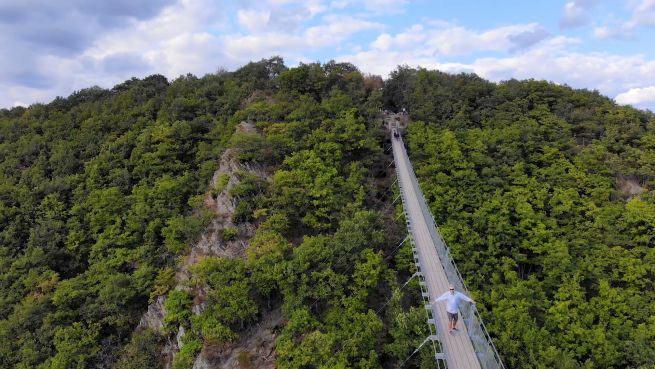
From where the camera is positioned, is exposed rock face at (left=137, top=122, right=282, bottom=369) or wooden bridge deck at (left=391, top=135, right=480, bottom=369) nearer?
wooden bridge deck at (left=391, top=135, right=480, bottom=369)

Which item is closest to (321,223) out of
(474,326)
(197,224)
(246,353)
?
(197,224)

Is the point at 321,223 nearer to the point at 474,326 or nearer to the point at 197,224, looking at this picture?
the point at 197,224

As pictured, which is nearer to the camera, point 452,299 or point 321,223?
point 452,299

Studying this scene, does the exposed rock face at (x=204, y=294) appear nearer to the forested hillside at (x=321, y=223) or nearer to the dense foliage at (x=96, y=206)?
the forested hillside at (x=321, y=223)

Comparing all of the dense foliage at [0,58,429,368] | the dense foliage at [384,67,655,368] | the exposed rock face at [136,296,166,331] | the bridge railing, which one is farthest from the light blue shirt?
the exposed rock face at [136,296,166,331]

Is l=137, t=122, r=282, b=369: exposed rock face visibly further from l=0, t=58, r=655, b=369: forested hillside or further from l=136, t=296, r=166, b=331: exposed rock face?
l=0, t=58, r=655, b=369: forested hillside

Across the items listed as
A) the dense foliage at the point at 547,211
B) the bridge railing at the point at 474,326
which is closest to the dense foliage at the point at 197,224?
the bridge railing at the point at 474,326
